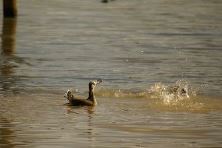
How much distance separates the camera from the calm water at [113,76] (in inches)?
561

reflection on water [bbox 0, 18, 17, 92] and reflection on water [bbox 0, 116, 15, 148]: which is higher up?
reflection on water [bbox 0, 18, 17, 92]

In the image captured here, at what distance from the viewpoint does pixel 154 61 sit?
24547mm

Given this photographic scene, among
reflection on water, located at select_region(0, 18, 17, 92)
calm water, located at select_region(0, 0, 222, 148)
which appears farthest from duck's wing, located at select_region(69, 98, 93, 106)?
reflection on water, located at select_region(0, 18, 17, 92)

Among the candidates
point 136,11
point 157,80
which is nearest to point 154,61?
point 157,80

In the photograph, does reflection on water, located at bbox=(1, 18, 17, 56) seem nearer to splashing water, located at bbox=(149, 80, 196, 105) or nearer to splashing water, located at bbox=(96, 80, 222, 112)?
splashing water, located at bbox=(96, 80, 222, 112)

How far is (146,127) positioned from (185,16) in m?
24.0

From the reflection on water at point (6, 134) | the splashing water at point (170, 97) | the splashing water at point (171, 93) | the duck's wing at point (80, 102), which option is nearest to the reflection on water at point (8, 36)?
the splashing water at point (170, 97)

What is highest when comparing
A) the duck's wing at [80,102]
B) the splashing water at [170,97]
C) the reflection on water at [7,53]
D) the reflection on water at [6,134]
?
the reflection on water at [7,53]

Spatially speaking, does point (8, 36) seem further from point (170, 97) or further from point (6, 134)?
point (6, 134)

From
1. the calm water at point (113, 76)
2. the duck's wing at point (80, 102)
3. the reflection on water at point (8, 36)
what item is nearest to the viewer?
the calm water at point (113, 76)

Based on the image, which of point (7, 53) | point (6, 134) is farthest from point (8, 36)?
point (6, 134)

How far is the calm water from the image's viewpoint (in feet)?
46.7

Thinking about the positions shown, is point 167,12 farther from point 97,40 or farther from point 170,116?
point 170,116

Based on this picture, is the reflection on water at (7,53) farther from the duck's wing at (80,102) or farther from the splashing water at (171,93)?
the splashing water at (171,93)
